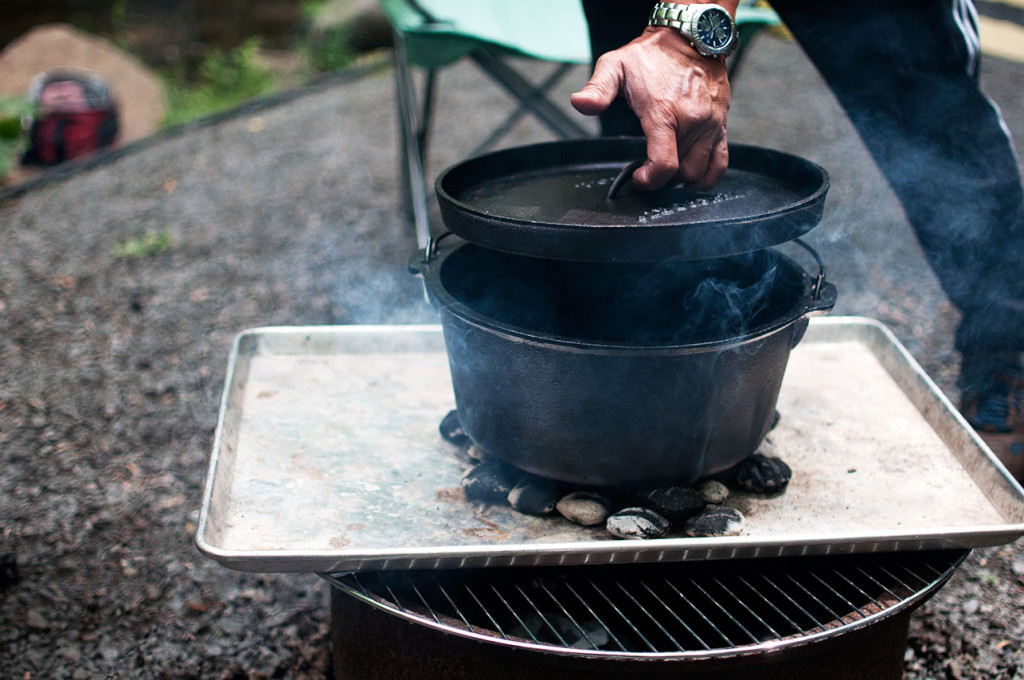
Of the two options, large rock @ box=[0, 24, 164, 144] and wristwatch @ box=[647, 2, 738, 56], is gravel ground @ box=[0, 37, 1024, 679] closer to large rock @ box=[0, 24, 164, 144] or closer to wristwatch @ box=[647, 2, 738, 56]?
large rock @ box=[0, 24, 164, 144]

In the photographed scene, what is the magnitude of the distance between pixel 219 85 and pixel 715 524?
24.6 ft

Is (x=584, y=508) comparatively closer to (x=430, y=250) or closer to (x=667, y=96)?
(x=430, y=250)

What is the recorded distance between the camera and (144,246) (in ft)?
13.5

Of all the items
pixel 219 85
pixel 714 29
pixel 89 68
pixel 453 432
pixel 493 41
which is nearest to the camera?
pixel 714 29

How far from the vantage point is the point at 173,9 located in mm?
8633

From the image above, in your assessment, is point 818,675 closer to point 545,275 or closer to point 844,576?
point 844,576

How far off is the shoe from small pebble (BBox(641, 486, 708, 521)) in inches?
42.1

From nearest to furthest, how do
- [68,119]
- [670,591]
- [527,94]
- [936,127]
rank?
[670,591]
[936,127]
[527,94]
[68,119]

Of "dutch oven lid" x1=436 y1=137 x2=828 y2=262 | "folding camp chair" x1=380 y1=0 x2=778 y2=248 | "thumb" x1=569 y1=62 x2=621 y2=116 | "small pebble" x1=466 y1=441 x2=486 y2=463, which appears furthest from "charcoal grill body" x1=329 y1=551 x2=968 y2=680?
"folding camp chair" x1=380 y1=0 x2=778 y2=248

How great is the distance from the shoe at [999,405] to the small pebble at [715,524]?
1008 mm

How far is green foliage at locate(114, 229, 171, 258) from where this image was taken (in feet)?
13.4

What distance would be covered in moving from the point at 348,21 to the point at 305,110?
2221 millimetres

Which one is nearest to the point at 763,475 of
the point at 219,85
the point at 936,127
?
the point at 936,127

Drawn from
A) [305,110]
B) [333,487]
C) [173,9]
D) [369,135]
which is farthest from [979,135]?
[173,9]
